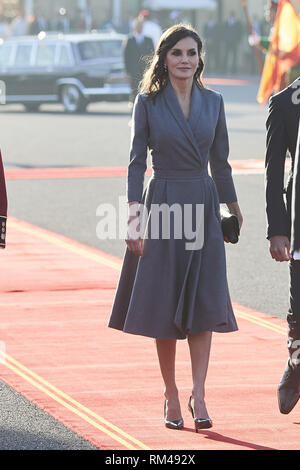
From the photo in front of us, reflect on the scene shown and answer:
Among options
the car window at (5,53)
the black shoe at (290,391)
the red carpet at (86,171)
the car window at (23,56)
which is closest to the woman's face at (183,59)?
the black shoe at (290,391)

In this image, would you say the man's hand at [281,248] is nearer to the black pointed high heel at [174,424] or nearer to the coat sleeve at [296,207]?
Answer: the coat sleeve at [296,207]

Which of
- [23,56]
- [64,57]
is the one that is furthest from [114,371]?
[23,56]

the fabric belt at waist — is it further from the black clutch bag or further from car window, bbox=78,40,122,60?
car window, bbox=78,40,122,60

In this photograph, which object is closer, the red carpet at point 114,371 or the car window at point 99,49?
the red carpet at point 114,371

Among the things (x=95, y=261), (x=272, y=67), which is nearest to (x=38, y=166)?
(x=272, y=67)

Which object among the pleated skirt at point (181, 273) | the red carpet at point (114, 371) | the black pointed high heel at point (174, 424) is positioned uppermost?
the pleated skirt at point (181, 273)

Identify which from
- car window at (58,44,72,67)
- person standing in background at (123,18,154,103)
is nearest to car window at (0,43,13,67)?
car window at (58,44,72,67)

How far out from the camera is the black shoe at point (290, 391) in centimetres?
571

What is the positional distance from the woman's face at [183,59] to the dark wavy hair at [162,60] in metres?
0.02

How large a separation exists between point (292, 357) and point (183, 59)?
129cm

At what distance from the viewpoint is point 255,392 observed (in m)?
6.32

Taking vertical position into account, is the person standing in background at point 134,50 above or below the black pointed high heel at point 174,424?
below

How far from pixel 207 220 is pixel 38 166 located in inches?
500

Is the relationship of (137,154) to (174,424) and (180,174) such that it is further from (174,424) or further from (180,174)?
(174,424)
